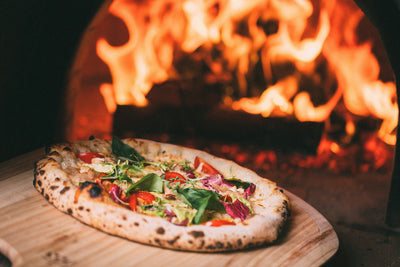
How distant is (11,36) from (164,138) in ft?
7.95

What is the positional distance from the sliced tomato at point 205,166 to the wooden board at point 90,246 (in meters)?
0.71

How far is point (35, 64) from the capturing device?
292 centimetres

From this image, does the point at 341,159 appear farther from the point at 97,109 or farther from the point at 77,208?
the point at 77,208

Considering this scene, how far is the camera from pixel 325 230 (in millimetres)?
2072

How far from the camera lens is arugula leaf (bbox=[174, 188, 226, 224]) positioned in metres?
1.90

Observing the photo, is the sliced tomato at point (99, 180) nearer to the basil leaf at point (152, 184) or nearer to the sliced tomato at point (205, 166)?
the basil leaf at point (152, 184)

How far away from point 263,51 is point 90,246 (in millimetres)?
3192

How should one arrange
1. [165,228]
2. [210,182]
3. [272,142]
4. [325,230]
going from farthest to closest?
[272,142]
[210,182]
[325,230]
[165,228]

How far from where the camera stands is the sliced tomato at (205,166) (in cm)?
265

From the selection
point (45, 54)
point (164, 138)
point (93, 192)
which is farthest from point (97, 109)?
point (93, 192)

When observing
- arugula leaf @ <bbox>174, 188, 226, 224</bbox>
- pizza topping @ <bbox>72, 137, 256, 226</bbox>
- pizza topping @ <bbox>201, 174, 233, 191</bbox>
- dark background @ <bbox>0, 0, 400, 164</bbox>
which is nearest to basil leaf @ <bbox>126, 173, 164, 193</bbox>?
pizza topping @ <bbox>72, 137, 256, 226</bbox>

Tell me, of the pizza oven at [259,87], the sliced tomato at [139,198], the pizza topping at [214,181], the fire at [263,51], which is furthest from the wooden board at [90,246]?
the fire at [263,51]

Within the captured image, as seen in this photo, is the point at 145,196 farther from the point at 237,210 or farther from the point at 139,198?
the point at 237,210

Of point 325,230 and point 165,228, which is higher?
point 165,228
